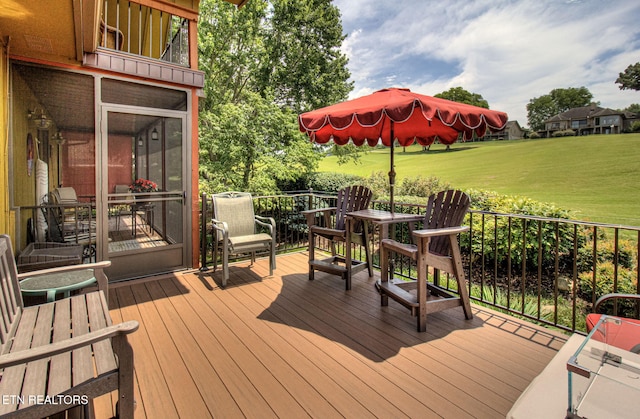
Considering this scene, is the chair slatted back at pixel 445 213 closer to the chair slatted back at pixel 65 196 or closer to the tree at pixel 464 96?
the chair slatted back at pixel 65 196

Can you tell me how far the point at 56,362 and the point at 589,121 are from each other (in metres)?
39.0

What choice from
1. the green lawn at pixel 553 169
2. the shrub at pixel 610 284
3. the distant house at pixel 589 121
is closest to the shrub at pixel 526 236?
the shrub at pixel 610 284

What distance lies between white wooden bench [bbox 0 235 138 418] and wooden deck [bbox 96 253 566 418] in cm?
51

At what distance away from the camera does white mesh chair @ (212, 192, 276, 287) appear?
3.96 metres

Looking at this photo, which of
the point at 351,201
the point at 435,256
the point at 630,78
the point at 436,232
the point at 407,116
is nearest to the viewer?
the point at 407,116

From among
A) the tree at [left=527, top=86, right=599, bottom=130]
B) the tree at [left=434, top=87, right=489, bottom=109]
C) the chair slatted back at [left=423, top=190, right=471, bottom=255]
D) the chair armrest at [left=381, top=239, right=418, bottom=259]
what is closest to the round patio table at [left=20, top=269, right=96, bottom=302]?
the chair armrest at [left=381, top=239, right=418, bottom=259]

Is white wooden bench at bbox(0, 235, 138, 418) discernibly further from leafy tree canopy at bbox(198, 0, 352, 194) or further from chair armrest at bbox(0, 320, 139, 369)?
leafy tree canopy at bbox(198, 0, 352, 194)

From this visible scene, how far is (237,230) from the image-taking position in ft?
14.5

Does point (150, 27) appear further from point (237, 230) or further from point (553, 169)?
point (553, 169)

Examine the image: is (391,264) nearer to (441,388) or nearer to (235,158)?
(441,388)

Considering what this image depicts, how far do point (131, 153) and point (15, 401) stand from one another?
140 inches

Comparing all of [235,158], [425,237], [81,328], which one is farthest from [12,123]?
[235,158]

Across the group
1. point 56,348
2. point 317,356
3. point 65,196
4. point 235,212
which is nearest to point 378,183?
point 235,212

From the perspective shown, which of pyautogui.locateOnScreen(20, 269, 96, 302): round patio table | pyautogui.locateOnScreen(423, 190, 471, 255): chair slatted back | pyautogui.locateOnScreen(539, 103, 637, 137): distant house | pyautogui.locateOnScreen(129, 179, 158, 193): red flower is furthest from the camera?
pyautogui.locateOnScreen(539, 103, 637, 137): distant house
